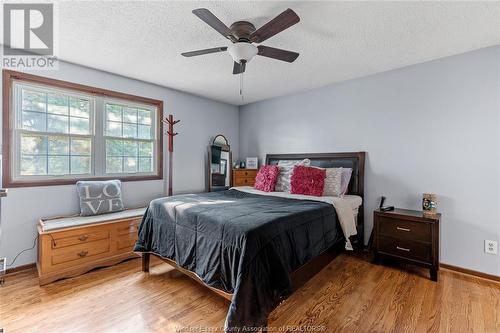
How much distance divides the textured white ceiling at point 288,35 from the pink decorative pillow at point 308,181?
4.43ft

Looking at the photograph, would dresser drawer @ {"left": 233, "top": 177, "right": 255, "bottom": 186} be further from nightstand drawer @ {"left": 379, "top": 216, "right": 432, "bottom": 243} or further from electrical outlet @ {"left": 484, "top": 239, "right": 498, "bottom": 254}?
electrical outlet @ {"left": 484, "top": 239, "right": 498, "bottom": 254}

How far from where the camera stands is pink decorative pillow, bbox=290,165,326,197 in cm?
302

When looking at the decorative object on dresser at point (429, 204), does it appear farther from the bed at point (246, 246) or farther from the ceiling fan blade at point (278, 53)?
the ceiling fan blade at point (278, 53)

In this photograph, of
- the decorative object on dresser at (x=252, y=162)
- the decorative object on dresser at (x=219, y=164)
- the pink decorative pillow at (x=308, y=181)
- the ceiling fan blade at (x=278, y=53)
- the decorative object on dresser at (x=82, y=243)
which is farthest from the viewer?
the decorative object on dresser at (x=252, y=162)

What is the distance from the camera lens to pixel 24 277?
2.43 meters

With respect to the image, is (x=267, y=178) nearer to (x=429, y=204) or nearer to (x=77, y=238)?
(x=429, y=204)

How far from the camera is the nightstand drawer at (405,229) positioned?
2.45 metres

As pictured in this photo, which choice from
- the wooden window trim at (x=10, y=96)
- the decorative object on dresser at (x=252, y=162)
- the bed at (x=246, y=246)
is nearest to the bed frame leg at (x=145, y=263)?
the bed at (x=246, y=246)

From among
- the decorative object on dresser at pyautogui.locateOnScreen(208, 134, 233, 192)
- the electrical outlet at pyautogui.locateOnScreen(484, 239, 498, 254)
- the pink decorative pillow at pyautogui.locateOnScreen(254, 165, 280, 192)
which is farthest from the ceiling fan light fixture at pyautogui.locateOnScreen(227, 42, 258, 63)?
the electrical outlet at pyautogui.locateOnScreen(484, 239, 498, 254)

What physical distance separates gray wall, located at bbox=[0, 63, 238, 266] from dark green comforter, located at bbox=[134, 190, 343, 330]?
53.9 inches

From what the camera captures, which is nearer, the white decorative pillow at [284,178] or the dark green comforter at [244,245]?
the dark green comforter at [244,245]

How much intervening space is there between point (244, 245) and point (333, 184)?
1949 millimetres

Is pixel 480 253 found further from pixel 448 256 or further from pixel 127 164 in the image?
pixel 127 164

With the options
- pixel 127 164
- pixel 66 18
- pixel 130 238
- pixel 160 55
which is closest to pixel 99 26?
pixel 66 18
